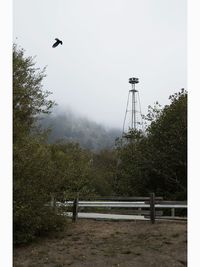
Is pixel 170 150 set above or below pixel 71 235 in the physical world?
above

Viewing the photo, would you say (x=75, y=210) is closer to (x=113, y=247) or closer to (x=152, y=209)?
(x=152, y=209)

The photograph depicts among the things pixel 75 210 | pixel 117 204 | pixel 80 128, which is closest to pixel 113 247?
pixel 75 210

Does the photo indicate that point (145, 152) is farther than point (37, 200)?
Yes

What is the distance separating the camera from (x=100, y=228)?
11961 millimetres

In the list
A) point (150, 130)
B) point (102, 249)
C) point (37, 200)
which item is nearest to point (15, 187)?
point (37, 200)

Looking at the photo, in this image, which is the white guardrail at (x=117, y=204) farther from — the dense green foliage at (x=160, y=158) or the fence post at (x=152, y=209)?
the dense green foliage at (x=160, y=158)

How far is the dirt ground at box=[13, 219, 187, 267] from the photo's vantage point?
8.95 meters

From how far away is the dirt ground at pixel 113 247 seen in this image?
29.4 feet

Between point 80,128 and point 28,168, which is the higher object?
point 80,128

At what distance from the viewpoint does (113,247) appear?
9.91 meters

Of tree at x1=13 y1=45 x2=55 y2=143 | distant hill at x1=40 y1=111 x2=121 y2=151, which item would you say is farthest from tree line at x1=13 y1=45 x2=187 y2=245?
distant hill at x1=40 y1=111 x2=121 y2=151
